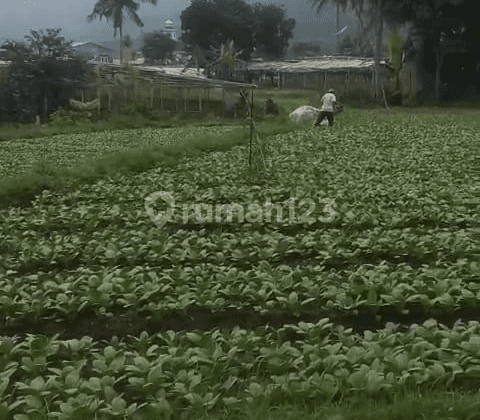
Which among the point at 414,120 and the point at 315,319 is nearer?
the point at 315,319

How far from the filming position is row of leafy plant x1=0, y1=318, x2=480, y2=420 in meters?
4.20

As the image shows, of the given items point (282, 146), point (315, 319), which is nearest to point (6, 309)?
point (315, 319)

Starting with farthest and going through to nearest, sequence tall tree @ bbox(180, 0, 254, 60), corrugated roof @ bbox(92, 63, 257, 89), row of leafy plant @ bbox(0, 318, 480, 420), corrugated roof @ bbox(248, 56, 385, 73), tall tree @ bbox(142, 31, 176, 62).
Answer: tall tree @ bbox(142, 31, 176, 62) → tall tree @ bbox(180, 0, 254, 60) → corrugated roof @ bbox(248, 56, 385, 73) → corrugated roof @ bbox(92, 63, 257, 89) → row of leafy plant @ bbox(0, 318, 480, 420)

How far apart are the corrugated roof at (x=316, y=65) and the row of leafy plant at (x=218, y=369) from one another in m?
46.7

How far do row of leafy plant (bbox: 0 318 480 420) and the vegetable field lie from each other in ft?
0.04

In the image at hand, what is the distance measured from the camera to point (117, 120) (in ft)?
103

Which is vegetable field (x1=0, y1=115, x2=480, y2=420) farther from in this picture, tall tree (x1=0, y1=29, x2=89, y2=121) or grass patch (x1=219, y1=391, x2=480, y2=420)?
tall tree (x1=0, y1=29, x2=89, y2=121)

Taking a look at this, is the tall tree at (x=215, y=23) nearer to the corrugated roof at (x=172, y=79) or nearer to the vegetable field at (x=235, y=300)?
the corrugated roof at (x=172, y=79)

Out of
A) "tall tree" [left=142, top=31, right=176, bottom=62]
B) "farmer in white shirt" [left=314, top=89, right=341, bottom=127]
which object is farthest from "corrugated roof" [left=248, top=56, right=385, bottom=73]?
"tall tree" [left=142, top=31, right=176, bottom=62]

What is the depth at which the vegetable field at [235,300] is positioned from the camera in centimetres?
437

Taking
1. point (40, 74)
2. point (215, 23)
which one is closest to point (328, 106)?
point (40, 74)

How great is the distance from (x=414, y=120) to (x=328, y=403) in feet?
81.5

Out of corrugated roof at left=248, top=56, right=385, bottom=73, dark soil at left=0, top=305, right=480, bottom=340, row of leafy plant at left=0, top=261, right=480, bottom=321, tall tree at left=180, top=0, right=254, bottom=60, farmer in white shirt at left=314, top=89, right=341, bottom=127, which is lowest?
dark soil at left=0, top=305, right=480, bottom=340

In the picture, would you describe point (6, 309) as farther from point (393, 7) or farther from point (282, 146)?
point (393, 7)
